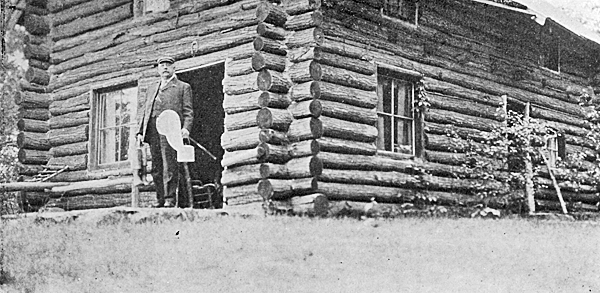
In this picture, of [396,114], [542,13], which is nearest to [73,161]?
[396,114]

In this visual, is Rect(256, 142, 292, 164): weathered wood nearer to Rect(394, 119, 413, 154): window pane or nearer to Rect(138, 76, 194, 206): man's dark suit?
Rect(138, 76, 194, 206): man's dark suit

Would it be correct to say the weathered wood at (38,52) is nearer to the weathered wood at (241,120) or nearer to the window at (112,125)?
the window at (112,125)

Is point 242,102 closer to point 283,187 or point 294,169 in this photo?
point 294,169

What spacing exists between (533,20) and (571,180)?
3.60m

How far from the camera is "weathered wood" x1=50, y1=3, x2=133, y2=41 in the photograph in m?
15.4

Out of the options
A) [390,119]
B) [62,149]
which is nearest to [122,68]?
[62,149]

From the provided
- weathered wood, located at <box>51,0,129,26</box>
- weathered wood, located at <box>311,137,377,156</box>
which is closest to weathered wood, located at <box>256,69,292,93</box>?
weathered wood, located at <box>311,137,377,156</box>

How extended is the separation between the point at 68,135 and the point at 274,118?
16.5ft

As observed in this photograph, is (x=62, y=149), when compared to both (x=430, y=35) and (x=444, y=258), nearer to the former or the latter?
(x=430, y=35)

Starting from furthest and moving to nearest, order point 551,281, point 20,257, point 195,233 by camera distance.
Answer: point 195,233 < point 20,257 < point 551,281

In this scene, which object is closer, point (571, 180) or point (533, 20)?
point (533, 20)

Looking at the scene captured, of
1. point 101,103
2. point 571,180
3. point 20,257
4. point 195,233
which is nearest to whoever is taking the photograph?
point 20,257

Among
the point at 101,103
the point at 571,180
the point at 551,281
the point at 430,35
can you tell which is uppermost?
the point at 430,35

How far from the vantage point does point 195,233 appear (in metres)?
9.42
